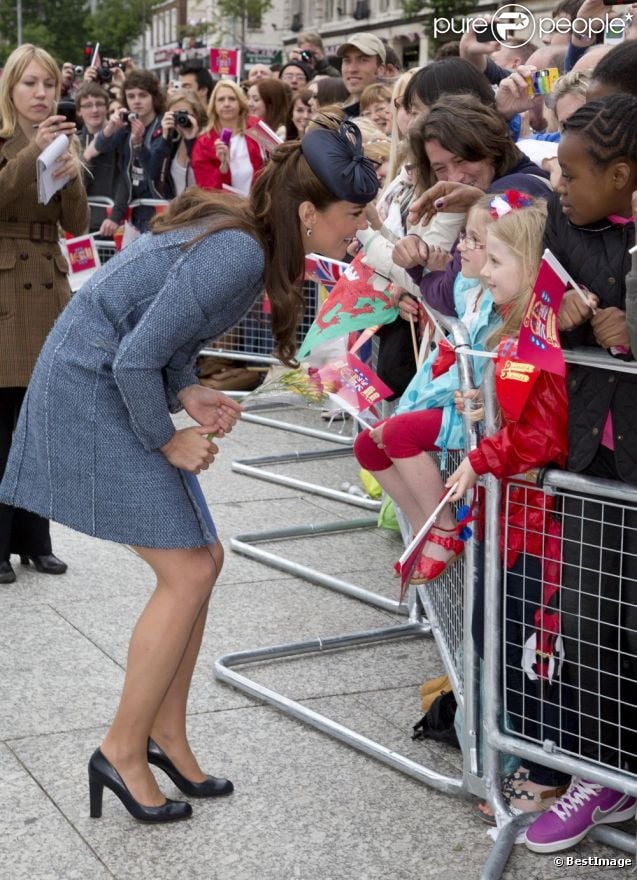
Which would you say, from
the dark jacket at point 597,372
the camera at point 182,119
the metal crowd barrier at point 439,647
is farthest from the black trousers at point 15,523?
the camera at point 182,119

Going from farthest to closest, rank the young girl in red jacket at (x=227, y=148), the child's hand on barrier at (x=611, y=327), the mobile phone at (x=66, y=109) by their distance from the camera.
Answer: the young girl in red jacket at (x=227, y=148)
the mobile phone at (x=66, y=109)
the child's hand on barrier at (x=611, y=327)

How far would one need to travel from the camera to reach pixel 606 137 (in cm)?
300

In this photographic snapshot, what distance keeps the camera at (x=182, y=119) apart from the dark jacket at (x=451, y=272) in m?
6.16

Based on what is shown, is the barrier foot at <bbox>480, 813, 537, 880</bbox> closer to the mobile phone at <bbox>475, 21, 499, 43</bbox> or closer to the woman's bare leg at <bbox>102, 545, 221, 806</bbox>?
the woman's bare leg at <bbox>102, 545, 221, 806</bbox>

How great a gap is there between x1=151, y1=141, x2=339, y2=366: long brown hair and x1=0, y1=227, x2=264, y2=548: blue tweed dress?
0.21ft

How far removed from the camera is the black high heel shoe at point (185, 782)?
3.41 meters

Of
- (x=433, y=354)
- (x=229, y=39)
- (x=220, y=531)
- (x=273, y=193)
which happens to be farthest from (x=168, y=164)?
(x=229, y=39)

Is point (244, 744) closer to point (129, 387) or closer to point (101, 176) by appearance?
point (129, 387)

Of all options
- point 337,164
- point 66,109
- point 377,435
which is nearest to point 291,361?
point 337,164

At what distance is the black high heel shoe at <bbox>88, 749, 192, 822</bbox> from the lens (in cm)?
324

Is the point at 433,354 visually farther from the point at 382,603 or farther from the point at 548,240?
the point at 382,603

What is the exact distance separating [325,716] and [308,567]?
61.3 inches

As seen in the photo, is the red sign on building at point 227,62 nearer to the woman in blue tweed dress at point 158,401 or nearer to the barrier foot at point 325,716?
the barrier foot at point 325,716

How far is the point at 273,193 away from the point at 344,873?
1729 millimetres
